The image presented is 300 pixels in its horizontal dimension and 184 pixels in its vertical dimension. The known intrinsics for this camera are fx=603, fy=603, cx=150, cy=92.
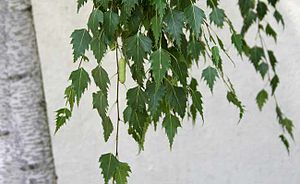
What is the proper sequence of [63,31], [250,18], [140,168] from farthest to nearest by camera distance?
[140,168]
[63,31]
[250,18]

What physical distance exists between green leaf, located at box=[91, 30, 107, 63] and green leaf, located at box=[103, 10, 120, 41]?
0.7 inches

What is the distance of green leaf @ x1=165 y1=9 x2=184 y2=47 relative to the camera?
1.15 meters

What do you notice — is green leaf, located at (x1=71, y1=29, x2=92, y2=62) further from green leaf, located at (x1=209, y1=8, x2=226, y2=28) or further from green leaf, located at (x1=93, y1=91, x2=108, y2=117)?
green leaf, located at (x1=209, y1=8, x2=226, y2=28)

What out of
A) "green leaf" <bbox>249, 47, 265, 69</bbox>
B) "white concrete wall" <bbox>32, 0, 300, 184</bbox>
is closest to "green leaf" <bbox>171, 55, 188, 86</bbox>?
"green leaf" <bbox>249, 47, 265, 69</bbox>

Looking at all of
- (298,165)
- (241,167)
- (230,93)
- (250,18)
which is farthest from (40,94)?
(298,165)

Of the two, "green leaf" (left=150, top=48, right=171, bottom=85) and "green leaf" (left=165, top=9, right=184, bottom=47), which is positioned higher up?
"green leaf" (left=165, top=9, right=184, bottom=47)

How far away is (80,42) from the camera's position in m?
1.21

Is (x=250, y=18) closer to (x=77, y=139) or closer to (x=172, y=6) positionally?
(x=172, y=6)

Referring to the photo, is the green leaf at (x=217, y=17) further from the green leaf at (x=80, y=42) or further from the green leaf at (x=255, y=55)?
the green leaf at (x=255, y=55)

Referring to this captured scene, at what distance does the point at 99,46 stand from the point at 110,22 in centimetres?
5

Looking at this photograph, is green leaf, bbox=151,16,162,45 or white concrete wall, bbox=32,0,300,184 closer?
green leaf, bbox=151,16,162,45

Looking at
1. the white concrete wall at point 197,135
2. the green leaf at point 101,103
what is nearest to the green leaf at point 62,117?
the green leaf at point 101,103

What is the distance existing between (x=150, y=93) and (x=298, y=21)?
77.5 inches

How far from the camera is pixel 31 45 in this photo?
1.38 m
